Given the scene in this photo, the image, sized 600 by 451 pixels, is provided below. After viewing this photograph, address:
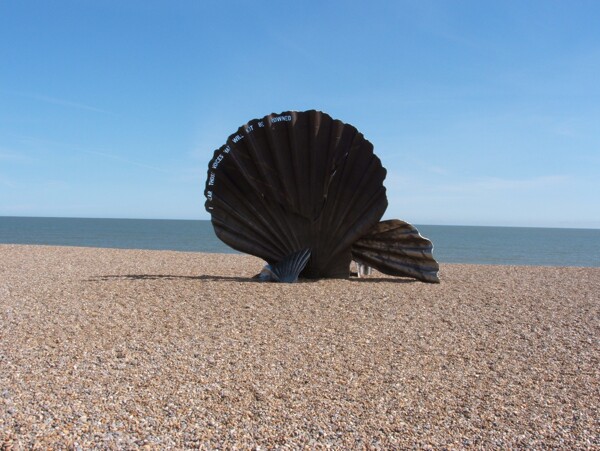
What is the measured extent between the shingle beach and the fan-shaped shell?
50.2 inches

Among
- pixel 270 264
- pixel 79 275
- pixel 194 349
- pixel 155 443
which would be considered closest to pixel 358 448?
pixel 155 443

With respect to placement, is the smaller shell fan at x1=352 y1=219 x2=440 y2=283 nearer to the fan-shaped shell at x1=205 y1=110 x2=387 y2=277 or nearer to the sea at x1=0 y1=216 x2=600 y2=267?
the fan-shaped shell at x1=205 y1=110 x2=387 y2=277

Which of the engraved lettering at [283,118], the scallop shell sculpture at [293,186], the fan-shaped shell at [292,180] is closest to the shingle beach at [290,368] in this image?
the scallop shell sculpture at [293,186]

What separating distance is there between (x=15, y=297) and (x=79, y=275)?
2.96m

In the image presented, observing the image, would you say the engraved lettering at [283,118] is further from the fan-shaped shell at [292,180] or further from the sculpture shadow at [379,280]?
the sculpture shadow at [379,280]

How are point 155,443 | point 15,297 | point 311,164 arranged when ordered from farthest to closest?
point 311,164 → point 15,297 → point 155,443

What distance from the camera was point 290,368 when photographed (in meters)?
4.88

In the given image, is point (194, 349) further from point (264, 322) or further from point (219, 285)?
point (219, 285)

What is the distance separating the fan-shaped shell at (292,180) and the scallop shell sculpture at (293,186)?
17 millimetres

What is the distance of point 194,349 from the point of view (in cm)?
539

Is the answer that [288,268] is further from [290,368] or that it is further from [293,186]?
[290,368]

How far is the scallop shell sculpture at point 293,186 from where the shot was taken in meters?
9.82

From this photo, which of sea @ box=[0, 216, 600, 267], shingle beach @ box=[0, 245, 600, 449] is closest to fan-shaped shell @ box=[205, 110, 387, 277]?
shingle beach @ box=[0, 245, 600, 449]

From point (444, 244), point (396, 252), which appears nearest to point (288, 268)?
point (396, 252)
